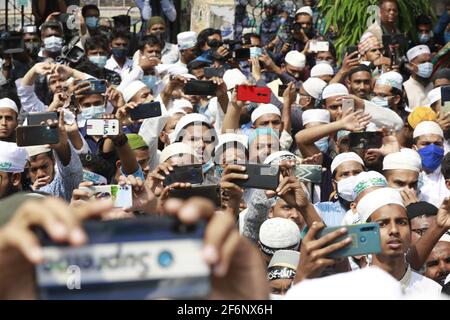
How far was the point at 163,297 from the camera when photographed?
161 cm

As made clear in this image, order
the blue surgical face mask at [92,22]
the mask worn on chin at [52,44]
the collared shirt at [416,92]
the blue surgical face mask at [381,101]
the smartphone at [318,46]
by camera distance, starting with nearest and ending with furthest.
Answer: the blue surgical face mask at [381,101] < the collared shirt at [416,92] < the mask worn on chin at [52,44] < the smartphone at [318,46] < the blue surgical face mask at [92,22]

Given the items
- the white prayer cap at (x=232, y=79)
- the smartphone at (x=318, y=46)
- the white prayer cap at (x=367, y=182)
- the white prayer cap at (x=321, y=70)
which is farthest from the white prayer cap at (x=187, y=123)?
the smartphone at (x=318, y=46)

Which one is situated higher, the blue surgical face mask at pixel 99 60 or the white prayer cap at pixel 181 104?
the blue surgical face mask at pixel 99 60

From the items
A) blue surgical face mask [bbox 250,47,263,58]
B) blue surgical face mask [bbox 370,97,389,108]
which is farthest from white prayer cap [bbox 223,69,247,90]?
blue surgical face mask [bbox 250,47,263,58]

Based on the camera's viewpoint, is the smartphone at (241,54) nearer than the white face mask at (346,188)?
No

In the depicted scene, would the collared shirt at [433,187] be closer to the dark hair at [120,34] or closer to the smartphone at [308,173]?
the smartphone at [308,173]

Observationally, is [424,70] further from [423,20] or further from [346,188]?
[346,188]

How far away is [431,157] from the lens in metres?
7.40

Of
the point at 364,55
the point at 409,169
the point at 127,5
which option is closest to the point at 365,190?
the point at 409,169

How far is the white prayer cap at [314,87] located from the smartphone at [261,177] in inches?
168

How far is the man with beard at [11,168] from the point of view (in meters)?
5.29

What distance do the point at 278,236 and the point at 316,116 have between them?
112 inches

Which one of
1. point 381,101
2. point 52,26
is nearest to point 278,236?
point 381,101

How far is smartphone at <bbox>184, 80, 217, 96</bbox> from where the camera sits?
770 centimetres
